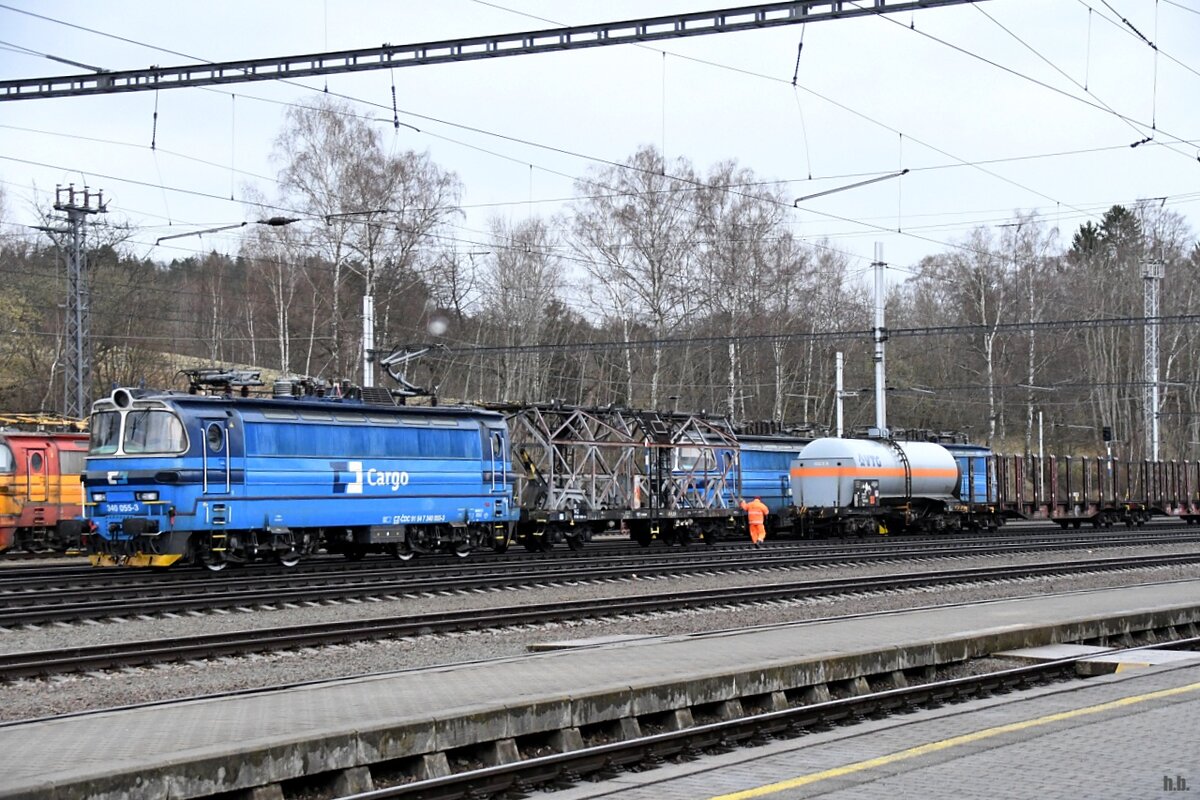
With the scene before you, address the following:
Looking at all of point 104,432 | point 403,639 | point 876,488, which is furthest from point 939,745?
point 876,488

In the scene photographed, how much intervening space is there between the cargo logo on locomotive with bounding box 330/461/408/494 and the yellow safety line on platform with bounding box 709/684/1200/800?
19.2 meters

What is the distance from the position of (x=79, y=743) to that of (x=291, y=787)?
1.45 meters

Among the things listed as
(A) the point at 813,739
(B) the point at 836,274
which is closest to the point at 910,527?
(B) the point at 836,274

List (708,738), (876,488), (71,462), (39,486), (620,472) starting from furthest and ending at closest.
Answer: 1. (876,488)
2. (620,472)
3. (71,462)
4. (39,486)
5. (708,738)

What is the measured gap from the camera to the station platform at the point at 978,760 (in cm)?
862

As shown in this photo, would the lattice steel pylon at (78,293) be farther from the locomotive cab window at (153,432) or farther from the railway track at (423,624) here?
the railway track at (423,624)

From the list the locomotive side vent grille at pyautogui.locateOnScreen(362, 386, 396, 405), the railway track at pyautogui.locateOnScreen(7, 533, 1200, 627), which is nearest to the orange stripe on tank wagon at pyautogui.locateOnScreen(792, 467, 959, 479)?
the railway track at pyautogui.locateOnScreen(7, 533, 1200, 627)

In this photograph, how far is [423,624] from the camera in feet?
59.6

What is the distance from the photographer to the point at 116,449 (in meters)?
26.3

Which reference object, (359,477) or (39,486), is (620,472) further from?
(39,486)

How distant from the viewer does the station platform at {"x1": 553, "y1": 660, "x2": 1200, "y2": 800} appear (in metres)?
8.62

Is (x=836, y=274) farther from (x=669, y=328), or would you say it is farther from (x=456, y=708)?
(x=456, y=708)

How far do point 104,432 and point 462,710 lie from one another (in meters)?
18.9

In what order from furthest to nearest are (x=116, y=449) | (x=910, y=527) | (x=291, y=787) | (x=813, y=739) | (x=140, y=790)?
1. (x=910, y=527)
2. (x=116, y=449)
3. (x=813, y=739)
4. (x=291, y=787)
5. (x=140, y=790)
